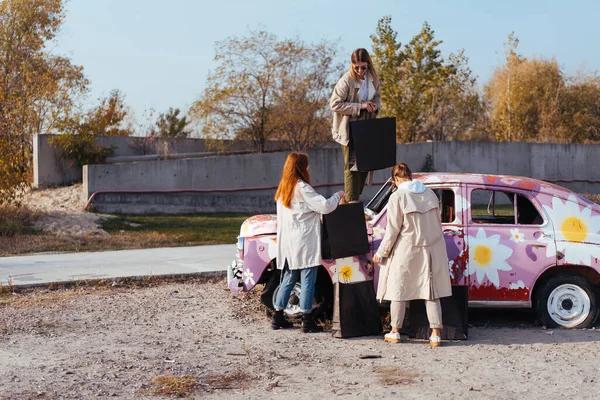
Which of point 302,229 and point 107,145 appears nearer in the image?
point 302,229

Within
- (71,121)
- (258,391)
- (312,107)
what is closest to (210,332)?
(258,391)

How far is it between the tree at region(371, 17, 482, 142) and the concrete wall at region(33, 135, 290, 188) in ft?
25.3

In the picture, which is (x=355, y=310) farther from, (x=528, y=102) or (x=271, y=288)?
(x=528, y=102)

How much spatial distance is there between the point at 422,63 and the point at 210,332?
89.8 feet

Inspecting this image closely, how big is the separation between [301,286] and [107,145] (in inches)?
718

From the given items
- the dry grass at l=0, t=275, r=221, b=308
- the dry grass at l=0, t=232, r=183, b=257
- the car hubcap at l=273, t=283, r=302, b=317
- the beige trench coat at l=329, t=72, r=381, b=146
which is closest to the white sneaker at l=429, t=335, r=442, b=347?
the car hubcap at l=273, t=283, r=302, b=317

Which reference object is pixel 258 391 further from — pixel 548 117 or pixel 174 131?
A: pixel 548 117

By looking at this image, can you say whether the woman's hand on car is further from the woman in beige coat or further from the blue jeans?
the blue jeans

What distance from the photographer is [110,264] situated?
13.7 metres

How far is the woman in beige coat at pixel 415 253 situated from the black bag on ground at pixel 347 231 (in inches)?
12.5

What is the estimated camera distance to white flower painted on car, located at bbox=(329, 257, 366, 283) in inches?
336

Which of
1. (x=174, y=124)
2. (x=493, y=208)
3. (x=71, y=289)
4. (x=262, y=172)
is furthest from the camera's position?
(x=174, y=124)

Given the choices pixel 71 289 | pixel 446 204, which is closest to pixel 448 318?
pixel 446 204

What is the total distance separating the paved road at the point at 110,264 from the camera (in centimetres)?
1233
